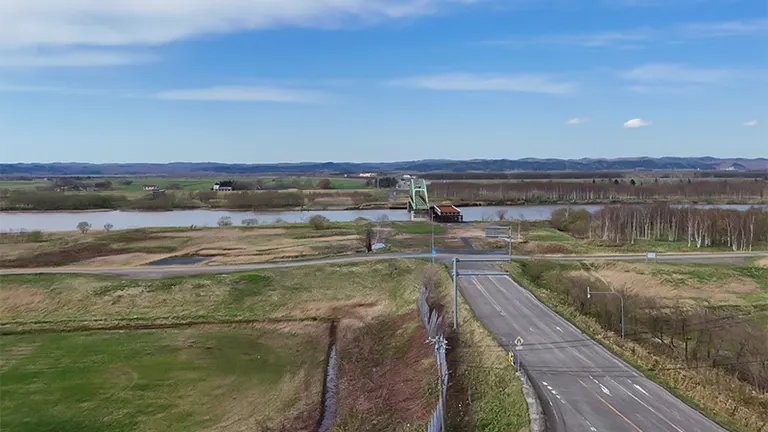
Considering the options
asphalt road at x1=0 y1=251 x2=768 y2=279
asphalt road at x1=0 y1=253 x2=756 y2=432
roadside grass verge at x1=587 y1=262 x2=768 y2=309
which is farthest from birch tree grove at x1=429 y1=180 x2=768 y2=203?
asphalt road at x1=0 y1=253 x2=756 y2=432

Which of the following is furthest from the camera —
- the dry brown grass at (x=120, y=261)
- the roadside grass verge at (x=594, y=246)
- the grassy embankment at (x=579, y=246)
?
the roadside grass verge at (x=594, y=246)

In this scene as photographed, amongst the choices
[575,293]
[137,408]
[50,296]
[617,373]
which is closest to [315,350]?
[137,408]

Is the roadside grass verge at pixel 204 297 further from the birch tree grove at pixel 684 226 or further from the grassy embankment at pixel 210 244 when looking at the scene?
the birch tree grove at pixel 684 226

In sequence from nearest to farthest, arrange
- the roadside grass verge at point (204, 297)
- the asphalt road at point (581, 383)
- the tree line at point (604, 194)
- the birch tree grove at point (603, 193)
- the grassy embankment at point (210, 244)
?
1. the asphalt road at point (581, 383)
2. the roadside grass verge at point (204, 297)
3. the grassy embankment at point (210, 244)
4. the tree line at point (604, 194)
5. the birch tree grove at point (603, 193)

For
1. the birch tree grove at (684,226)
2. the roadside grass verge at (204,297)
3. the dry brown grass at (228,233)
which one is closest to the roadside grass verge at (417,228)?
the dry brown grass at (228,233)

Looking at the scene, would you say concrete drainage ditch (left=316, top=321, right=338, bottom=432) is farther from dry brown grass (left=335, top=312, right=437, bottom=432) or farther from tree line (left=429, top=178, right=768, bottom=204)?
tree line (left=429, top=178, right=768, bottom=204)

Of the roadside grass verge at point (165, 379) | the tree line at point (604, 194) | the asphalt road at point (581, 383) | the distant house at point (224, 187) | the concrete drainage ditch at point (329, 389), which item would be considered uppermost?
the distant house at point (224, 187)

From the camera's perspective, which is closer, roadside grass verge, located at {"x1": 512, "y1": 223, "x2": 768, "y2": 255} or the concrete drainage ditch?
the concrete drainage ditch

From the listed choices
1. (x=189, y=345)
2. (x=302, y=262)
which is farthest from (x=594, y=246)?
(x=189, y=345)
